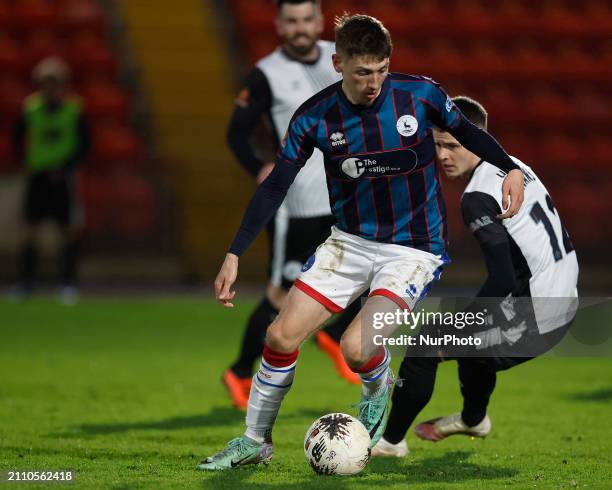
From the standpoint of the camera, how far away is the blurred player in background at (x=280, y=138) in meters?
6.01

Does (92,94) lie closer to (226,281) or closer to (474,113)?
(474,113)

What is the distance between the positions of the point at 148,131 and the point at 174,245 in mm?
2487

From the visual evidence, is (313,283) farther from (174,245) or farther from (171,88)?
(171,88)

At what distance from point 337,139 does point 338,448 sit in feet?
3.93

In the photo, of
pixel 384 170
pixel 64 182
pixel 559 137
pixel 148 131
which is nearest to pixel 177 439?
pixel 384 170

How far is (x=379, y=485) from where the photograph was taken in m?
4.07

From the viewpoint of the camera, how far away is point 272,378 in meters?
4.34

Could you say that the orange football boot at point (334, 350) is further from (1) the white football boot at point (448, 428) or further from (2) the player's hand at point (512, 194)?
(2) the player's hand at point (512, 194)

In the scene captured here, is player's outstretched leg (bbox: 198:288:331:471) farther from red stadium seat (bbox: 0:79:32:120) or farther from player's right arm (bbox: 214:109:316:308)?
red stadium seat (bbox: 0:79:32:120)

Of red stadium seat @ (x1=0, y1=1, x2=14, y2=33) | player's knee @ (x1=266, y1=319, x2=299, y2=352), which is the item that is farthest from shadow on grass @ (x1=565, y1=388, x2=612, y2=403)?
red stadium seat @ (x1=0, y1=1, x2=14, y2=33)

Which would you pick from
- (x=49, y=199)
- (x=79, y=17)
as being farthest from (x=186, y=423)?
(x=79, y=17)

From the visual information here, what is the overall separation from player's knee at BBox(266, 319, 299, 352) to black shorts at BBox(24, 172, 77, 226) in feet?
22.8

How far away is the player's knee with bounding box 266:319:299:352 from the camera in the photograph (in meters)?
4.25

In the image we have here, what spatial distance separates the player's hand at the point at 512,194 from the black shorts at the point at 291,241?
195cm
